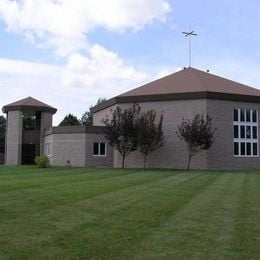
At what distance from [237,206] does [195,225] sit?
3701 millimetres

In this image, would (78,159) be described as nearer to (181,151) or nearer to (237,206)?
(181,151)

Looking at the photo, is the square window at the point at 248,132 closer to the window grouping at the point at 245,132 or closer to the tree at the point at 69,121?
the window grouping at the point at 245,132

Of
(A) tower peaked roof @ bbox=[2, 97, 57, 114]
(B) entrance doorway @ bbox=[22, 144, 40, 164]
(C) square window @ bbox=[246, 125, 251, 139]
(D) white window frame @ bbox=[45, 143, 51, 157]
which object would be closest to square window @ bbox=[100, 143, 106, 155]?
(D) white window frame @ bbox=[45, 143, 51, 157]

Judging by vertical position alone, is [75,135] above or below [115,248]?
above

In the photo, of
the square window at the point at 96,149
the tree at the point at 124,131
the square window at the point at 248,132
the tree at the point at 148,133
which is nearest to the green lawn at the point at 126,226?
the tree at the point at 148,133

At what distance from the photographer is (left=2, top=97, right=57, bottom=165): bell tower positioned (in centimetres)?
5906

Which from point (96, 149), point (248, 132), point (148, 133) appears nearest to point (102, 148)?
point (96, 149)

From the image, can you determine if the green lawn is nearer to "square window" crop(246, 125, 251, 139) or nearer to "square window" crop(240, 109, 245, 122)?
"square window" crop(240, 109, 245, 122)

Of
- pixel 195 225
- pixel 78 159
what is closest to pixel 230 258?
pixel 195 225

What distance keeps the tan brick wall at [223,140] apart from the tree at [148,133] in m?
5.11

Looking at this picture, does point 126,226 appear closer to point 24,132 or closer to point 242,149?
point 242,149

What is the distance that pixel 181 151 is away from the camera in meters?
45.7

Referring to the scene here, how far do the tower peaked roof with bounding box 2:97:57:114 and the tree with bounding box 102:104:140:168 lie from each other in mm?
17105

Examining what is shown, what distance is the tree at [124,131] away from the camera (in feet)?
142
